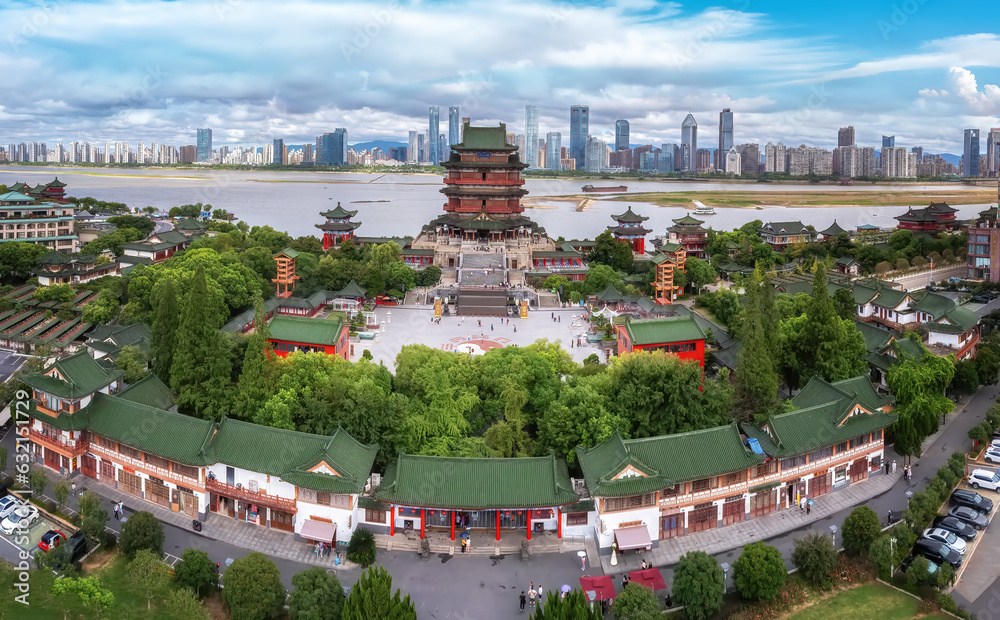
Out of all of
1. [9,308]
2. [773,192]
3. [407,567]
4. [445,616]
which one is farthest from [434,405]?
[773,192]

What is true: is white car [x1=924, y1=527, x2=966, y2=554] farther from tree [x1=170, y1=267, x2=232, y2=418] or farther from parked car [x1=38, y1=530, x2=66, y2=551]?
parked car [x1=38, y1=530, x2=66, y2=551]

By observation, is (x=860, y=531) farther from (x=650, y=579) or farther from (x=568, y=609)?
(x=568, y=609)

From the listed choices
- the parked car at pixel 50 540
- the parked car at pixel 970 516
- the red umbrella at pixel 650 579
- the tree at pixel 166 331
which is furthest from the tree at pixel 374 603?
the parked car at pixel 970 516

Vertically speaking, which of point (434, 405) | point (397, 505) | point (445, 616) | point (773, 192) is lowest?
point (445, 616)

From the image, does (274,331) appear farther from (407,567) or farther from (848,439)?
(848,439)

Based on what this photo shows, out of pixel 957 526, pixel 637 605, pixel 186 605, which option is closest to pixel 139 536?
pixel 186 605

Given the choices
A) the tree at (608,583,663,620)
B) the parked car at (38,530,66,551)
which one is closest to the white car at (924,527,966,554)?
the tree at (608,583,663,620)

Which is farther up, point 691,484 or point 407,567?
point 691,484
